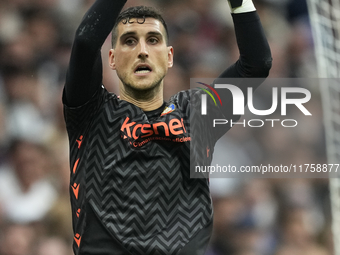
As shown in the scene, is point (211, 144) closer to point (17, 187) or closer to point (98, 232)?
point (98, 232)

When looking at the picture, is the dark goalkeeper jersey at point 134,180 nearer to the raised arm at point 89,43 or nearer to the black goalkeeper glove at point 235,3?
the raised arm at point 89,43

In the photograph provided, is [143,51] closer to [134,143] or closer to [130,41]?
[130,41]

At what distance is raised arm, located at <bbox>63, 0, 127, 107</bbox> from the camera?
207 cm

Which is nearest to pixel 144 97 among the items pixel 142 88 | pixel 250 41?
pixel 142 88

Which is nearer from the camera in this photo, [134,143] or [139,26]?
[134,143]

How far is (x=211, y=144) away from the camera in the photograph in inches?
95.6

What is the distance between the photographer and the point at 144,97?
2389 millimetres

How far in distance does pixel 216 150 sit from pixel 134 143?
2343mm

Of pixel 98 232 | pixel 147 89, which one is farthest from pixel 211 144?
pixel 98 232

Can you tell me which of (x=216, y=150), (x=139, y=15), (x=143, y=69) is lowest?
A: (x=216, y=150)

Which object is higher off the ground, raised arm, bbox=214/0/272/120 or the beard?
raised arm, bbox=214/0/272/120

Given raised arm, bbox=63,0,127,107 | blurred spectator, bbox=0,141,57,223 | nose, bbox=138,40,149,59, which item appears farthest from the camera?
blurred spectator, bbox=0,141,57,223

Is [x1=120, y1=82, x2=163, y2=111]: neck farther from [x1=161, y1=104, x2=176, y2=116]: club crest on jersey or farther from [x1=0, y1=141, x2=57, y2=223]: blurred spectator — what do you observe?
Answer: [x1=0, y1=141, x2=57, y2=223]: blurred spectator

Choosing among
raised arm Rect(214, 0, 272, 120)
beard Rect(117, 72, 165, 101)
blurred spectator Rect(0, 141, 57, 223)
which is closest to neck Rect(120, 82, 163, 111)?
beard Rect(117, 72, 165, 101)
